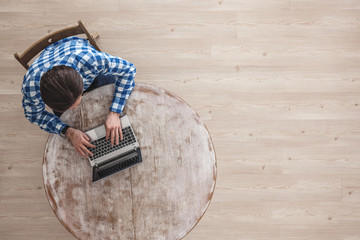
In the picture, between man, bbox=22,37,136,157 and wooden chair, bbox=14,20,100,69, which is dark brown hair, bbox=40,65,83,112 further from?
wooden chair, bbox=14,20,100,69

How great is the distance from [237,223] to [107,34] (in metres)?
1.87

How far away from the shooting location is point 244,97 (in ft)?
6.86

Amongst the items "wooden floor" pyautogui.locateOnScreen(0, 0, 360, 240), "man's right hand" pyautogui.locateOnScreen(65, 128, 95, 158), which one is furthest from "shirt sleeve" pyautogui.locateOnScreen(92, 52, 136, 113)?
"wooden floor" pyautogui.locateOnScreen(0, 0, 360, 240)

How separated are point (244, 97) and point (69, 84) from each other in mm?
1409

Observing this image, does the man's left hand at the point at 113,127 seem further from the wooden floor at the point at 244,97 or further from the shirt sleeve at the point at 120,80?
the wooden floor at the point at 244,97

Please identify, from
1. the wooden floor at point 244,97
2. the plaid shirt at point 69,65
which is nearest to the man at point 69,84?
the plaid shirt at point 69,65

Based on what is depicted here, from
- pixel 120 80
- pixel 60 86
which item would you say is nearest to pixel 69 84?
pixel 60 86

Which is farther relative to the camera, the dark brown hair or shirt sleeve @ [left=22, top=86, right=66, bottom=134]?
shirt sleeve @ [left=22, top=86, right=66, bottom=134]

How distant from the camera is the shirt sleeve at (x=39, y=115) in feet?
4.24

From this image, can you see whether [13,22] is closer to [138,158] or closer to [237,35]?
[138,158]

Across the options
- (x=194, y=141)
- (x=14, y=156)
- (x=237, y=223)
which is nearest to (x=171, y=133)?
(x=194, y=141)

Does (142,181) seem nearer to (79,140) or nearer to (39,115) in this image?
(79,140)

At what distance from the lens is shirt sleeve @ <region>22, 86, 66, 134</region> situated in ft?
4.24

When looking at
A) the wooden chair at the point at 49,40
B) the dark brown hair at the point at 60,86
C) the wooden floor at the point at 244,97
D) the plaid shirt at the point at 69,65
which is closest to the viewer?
the dark brown hair at the point at 60,86
